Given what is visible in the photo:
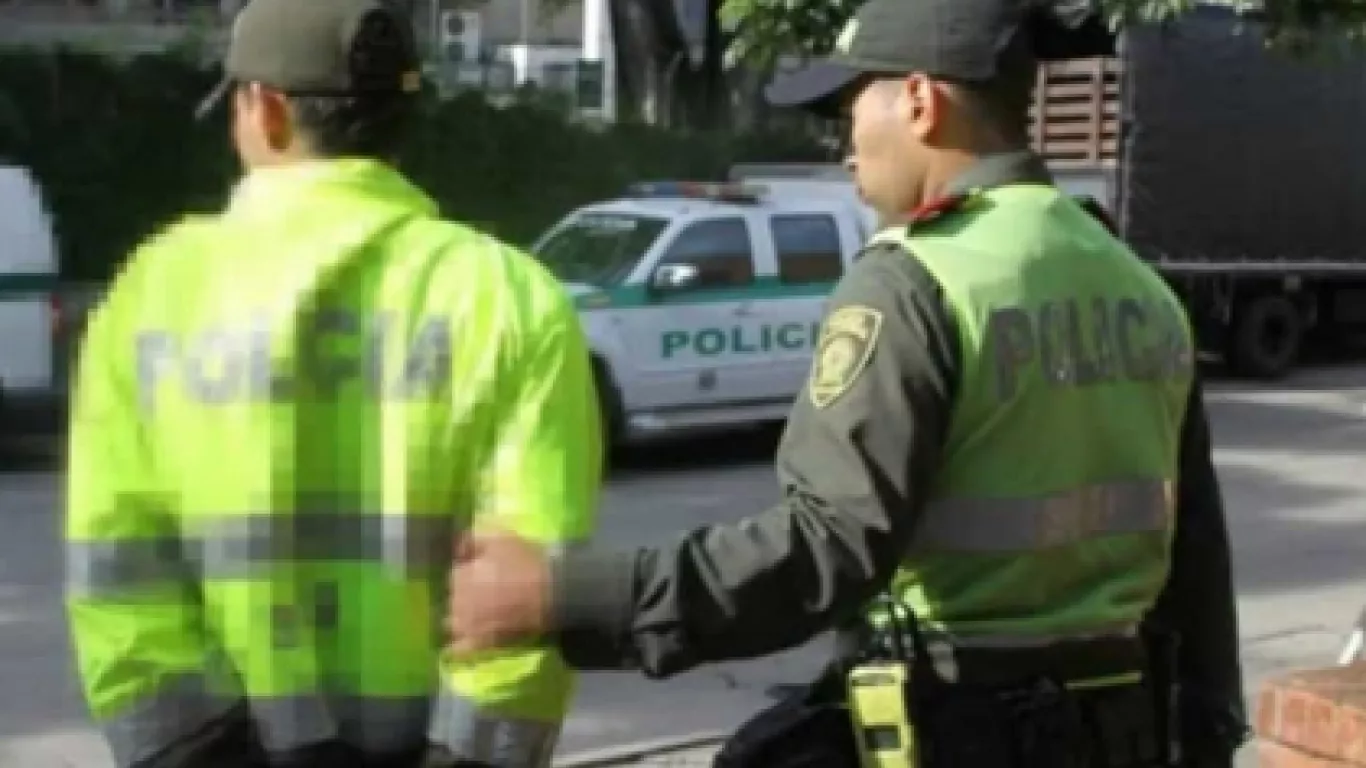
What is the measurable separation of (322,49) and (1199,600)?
1.33 metres

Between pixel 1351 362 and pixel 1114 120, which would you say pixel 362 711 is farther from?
pixel 1351 362

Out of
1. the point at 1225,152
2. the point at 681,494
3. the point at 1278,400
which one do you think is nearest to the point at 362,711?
the point at 681,494

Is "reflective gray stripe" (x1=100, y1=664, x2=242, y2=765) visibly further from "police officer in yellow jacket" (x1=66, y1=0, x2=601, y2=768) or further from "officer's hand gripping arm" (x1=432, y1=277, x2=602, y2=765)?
"officer's hand gripping arm" (x1=432, y1=277, x2=602, y2=765)

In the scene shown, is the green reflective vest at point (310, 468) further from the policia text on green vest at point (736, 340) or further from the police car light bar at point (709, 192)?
the police car light bar at point (709, 192)

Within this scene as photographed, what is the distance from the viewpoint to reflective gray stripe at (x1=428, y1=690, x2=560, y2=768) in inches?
106

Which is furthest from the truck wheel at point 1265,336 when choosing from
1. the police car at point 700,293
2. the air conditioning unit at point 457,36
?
the air conditioning unit at point 457,36

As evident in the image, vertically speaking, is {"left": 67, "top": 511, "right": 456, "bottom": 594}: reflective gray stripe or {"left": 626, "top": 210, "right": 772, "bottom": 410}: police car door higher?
{"left": 67, "top": 511, "right": 456, "bottom": 594}: reflective gray stripe

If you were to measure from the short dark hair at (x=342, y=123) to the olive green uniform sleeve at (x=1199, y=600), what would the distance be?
3.67ft

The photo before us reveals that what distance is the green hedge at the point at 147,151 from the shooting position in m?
19.7

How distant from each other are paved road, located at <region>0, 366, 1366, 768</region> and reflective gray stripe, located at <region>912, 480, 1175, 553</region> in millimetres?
1286

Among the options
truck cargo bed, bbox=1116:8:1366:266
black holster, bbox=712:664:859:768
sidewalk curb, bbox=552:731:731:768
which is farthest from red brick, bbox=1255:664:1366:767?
truck cargo bed, bbox=1116:8:1366:266

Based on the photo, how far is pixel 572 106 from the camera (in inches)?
908

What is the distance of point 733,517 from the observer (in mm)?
12953

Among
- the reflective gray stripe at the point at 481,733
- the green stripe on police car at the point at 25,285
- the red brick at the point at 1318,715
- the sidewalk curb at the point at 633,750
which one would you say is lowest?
the sidewalk curb at the point at 633,750
